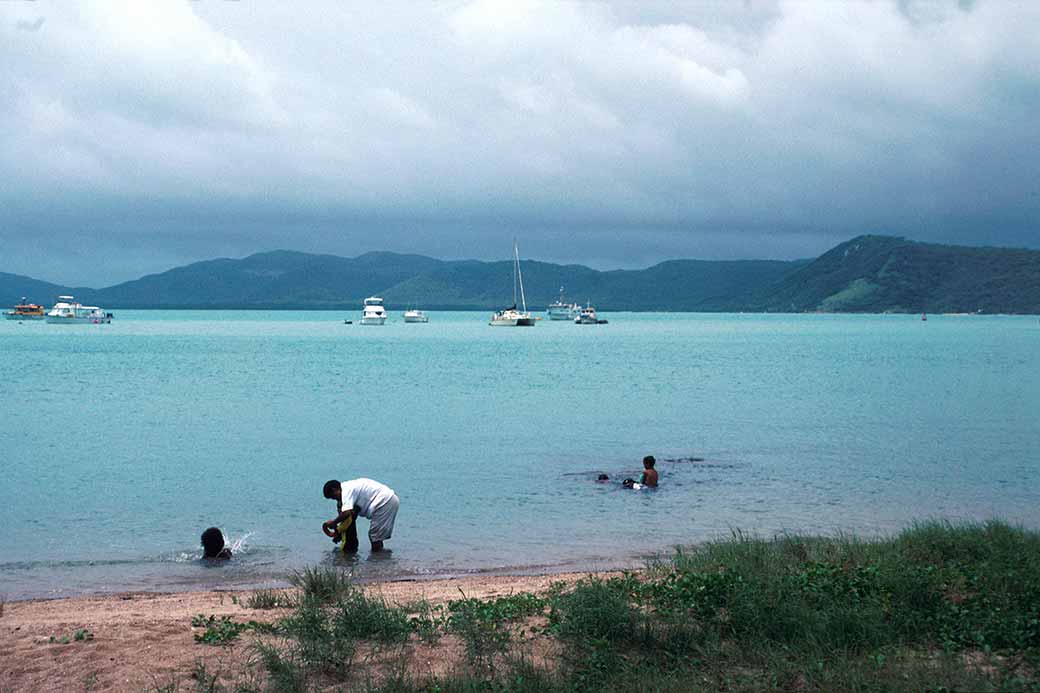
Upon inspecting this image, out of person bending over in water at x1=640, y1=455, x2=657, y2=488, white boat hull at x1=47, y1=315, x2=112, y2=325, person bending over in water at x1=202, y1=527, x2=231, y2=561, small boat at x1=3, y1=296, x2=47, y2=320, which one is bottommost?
person bending over in water at x1=640, y1=455, x2=657, y2=488

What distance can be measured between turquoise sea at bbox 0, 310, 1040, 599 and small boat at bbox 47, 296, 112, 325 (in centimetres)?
12552

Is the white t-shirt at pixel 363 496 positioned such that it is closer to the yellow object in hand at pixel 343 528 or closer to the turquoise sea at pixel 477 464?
the yellow object in hand at pixel 343 528

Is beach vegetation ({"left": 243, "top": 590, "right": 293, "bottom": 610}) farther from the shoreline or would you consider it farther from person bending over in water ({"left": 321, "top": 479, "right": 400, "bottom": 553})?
person bending over in water ({"left": 321, "top": 479, "right": 400, "bottom": 553})

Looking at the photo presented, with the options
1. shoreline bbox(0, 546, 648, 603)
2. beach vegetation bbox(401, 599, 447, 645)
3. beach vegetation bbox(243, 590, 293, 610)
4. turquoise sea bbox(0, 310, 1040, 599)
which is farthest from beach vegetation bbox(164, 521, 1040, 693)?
turquoise sea bbox(0, 310, 1040, 599)

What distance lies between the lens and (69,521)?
16719mm

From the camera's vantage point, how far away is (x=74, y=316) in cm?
17312

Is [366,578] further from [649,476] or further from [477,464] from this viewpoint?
[477,464]

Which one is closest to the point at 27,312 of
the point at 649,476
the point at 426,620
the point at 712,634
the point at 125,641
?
the point at 649,476

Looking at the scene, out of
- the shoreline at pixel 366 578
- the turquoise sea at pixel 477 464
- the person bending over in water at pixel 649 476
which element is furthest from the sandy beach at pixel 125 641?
the person bending over in water at pixel 649 476

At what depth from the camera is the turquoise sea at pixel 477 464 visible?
14.6 meters

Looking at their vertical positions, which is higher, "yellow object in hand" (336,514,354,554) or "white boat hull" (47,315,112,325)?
"white boat hull" (47,315,112,325)

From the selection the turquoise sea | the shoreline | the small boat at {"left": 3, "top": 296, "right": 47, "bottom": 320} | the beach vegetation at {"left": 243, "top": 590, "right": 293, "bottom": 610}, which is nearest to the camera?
the beach vegetation at {"left": 243, "top": 590, "right": 293, "bottom": 610}

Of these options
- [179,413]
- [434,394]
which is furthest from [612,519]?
[434,394]

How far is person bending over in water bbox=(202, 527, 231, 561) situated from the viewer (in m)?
13.7
